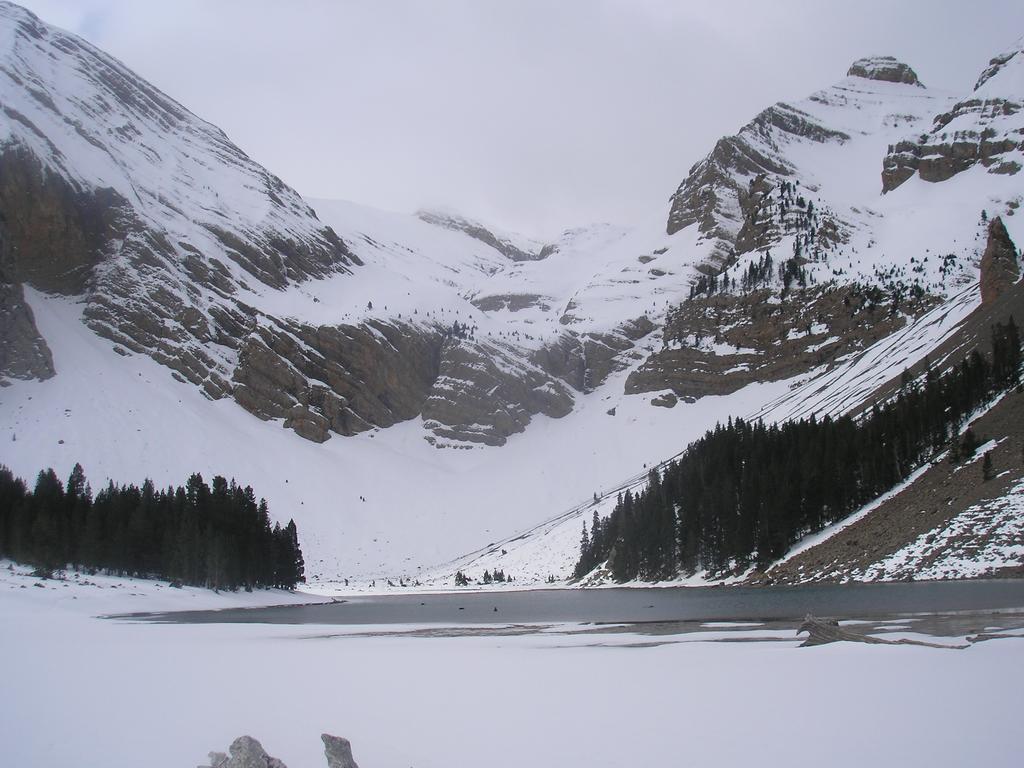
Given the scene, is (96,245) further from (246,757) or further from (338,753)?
(338,753)

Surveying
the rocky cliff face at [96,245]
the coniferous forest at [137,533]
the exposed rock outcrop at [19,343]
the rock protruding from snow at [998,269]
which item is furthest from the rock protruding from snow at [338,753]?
the rocky cliff face at [96,245]

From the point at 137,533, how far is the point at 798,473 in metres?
65.5

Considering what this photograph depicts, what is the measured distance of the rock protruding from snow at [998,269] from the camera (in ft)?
332

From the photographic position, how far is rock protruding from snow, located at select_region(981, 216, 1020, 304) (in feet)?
332

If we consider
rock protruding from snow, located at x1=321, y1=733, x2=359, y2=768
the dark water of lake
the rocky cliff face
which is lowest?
the dark water of lake

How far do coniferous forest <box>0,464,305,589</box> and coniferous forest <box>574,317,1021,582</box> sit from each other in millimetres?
45644

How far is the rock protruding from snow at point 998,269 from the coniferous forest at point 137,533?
321 ft

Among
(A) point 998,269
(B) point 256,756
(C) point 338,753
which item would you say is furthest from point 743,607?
(A) point 998,269

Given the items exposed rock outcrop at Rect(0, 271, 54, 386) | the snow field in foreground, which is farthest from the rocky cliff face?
the snow field in foreground

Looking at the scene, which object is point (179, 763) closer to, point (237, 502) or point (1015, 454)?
point (1015, 454)

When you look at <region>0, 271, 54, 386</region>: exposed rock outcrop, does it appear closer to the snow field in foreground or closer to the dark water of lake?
the dark water of lake

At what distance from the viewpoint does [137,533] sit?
251 feet

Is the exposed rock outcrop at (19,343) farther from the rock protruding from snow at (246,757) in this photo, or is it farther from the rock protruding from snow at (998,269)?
the rock protruding from snow at (998,269)

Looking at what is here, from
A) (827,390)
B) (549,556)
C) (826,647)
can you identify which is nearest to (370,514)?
(549,556)
